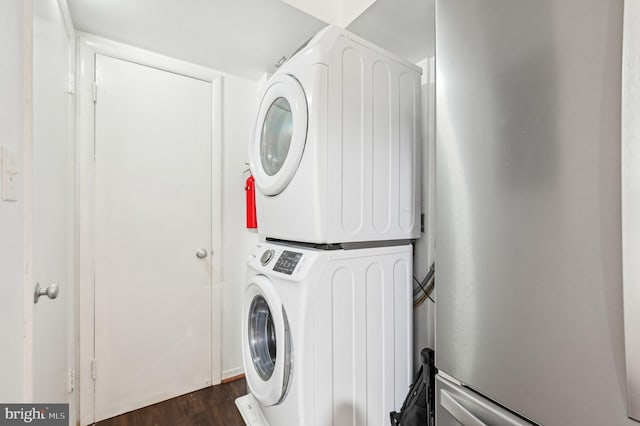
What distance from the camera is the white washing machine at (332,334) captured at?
43.9 inches

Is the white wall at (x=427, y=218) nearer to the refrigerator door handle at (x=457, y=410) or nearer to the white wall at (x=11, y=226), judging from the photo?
the refrigerator door handle at (x=457, y=410)

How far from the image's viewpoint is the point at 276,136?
4.87 feet

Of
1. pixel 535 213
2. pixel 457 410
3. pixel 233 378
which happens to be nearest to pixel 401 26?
pixel 535 213

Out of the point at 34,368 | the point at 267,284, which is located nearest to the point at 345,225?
the point at 267,284

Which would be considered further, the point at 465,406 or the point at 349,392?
the point at 349,392

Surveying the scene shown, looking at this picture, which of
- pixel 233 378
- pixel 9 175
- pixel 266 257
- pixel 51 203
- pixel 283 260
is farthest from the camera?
pixel 233 378

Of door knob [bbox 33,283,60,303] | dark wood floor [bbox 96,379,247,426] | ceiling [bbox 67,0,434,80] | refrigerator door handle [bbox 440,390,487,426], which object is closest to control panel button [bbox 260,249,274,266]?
door knob [bbox 33,283,60,303]

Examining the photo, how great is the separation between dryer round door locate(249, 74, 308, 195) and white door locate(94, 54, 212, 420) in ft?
2.39

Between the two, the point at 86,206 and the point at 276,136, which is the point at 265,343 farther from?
the point at 86,206

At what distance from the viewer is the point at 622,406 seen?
1.60 ft

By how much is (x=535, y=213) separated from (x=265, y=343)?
1394 millimetres

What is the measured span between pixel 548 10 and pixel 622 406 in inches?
30.5

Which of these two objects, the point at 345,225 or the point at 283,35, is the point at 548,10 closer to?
the point at 345,225

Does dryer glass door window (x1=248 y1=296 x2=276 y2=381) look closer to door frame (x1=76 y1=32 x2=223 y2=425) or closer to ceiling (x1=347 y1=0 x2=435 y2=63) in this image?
door frame (x1=76 y1=32 x2=223 y2=425)
